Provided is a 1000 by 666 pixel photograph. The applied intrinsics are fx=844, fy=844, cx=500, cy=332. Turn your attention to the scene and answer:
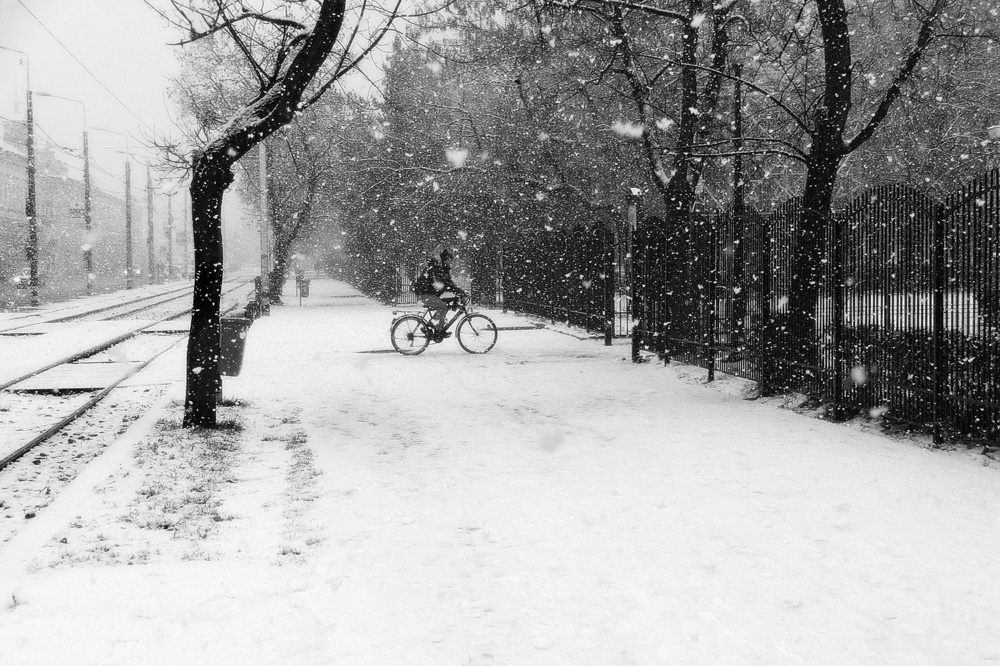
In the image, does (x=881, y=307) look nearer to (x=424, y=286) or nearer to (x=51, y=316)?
(x=424, y=286)

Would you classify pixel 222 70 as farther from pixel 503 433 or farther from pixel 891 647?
pixel 891 647

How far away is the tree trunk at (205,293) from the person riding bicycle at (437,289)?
20.3 feet

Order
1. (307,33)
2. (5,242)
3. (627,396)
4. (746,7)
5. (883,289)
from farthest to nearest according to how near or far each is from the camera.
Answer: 1. (5,242)
2. (746,7)
3. (627,396)
4. (307,33)
5. (883,289)

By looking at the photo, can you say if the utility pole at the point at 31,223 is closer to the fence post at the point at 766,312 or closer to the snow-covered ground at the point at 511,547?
the snow-covered ground at the point at 511,547

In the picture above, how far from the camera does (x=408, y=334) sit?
1533 cm

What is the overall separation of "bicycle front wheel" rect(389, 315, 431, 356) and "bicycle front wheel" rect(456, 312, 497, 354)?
0.65 metres

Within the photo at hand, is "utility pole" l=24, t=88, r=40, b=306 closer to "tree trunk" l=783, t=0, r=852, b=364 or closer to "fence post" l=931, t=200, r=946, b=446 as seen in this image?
"tree trunk" l=783, t=0, r=852, b=364

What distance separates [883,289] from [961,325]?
3.04 feet

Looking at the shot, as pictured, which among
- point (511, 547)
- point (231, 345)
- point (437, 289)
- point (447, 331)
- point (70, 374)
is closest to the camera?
point (511, 547)

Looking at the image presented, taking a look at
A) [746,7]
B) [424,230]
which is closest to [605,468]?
[746,7]

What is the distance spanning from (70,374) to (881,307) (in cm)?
1145

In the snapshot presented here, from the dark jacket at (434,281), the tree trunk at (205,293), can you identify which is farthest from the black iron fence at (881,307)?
the tree trunk at (205,293)

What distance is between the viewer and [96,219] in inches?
3684

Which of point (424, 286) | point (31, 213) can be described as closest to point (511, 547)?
point (424, 286)
